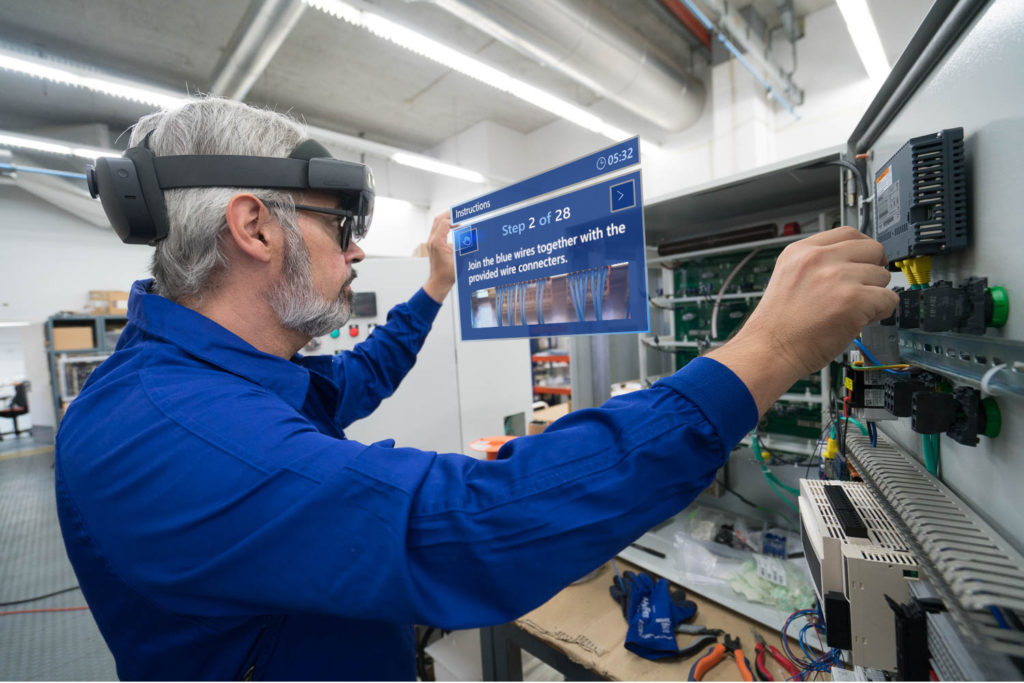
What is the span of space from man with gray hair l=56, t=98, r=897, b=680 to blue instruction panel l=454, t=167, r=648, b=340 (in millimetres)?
458

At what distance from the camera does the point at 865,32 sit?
8.05ft

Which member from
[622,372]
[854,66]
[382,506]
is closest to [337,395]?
[382,506]

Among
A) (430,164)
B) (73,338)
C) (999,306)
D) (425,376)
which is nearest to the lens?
(999,306)

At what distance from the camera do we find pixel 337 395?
974 mm

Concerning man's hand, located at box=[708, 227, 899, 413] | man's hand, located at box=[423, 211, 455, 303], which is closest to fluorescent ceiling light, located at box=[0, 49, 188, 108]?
man's hand, located at box=[423, 211, 455, 303]

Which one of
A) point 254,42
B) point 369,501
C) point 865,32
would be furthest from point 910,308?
point 254,42

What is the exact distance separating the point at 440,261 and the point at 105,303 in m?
6.52

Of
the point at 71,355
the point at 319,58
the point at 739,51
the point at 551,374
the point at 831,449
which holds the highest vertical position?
A: the point at 319,58

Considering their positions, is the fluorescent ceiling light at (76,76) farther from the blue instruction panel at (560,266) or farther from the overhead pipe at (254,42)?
the blue instruction panel at (560,266)

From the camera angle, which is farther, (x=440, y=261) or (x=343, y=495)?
(x=440, y=261)

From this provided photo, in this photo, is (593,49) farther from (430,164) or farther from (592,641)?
(592,641)

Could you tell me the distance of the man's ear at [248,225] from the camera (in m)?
0.66

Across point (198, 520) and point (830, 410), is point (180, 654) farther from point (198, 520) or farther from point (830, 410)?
point (830, 410)

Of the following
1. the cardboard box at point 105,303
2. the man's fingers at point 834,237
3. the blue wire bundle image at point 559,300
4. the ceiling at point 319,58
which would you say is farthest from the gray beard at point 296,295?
the cardboard box at point 105,303
